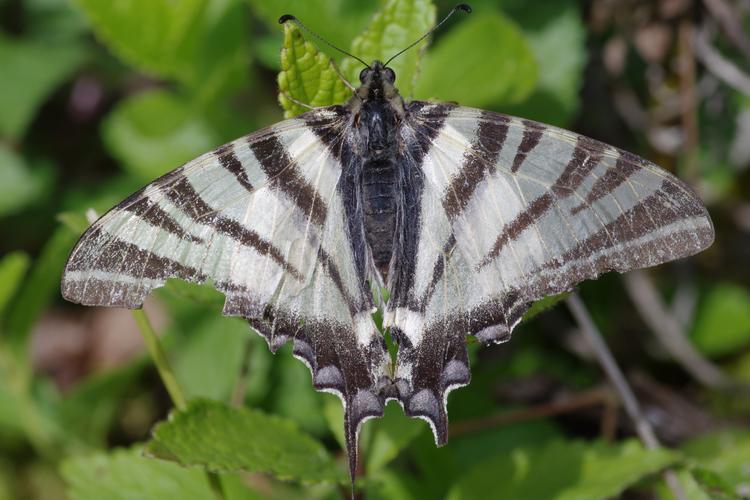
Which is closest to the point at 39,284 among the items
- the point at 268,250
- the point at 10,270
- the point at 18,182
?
the point at 10,270

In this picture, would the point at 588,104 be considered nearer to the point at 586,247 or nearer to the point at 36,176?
the point at 586,247

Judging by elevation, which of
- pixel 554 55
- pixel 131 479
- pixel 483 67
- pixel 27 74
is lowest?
pixel 131 479

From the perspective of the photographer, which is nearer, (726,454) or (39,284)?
(726,454)

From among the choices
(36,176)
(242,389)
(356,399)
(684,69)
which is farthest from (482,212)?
(36,176)

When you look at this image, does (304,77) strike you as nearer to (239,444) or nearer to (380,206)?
(380,206)

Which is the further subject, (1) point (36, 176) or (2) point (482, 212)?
(1) point (36, 176)

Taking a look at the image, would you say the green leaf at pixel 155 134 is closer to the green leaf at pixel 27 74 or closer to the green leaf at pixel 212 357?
the green leaf at pixel 27 74

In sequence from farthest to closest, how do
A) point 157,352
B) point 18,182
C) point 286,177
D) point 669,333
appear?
point 18,182
point 669,333
point 157,352
point 286,177
